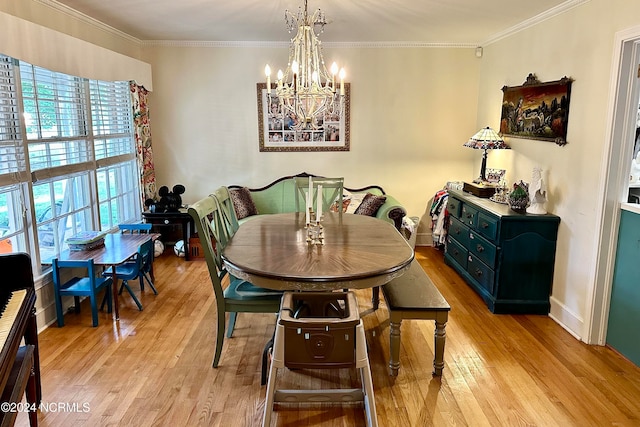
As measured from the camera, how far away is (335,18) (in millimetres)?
4027

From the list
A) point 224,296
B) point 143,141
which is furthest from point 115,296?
point 143,141

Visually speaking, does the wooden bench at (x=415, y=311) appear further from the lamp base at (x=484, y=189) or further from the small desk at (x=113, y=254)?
the small desk at (x=113, y=254)

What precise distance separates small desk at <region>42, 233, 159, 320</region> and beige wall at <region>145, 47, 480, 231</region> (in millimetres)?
1728

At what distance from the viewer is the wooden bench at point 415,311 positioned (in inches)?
103

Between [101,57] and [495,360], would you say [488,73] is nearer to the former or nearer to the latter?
[495,360]

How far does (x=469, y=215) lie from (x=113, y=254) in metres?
3.07

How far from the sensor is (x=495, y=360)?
2934 mm

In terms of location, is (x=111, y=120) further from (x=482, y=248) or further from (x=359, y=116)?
(x=482, y=248)

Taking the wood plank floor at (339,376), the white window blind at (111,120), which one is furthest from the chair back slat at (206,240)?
the white window blind at (111,120)

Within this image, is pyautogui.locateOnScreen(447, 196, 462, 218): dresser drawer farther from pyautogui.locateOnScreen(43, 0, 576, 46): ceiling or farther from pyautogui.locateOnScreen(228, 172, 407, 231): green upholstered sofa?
pyautogui.locateOnScreen(43, 0, 576, 46): ceiling

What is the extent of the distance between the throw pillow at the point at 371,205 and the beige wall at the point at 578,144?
5.11ft

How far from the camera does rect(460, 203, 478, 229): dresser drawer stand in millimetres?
4031

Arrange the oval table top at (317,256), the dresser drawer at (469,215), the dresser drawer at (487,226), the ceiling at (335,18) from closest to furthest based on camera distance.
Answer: the oval table top at (317,256) < the ceiling at (335,18) < the dresser drawer at (487,226) < the dresser drawer at (469,215)

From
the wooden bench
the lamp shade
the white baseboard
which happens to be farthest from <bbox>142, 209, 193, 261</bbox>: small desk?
the white baseboard
